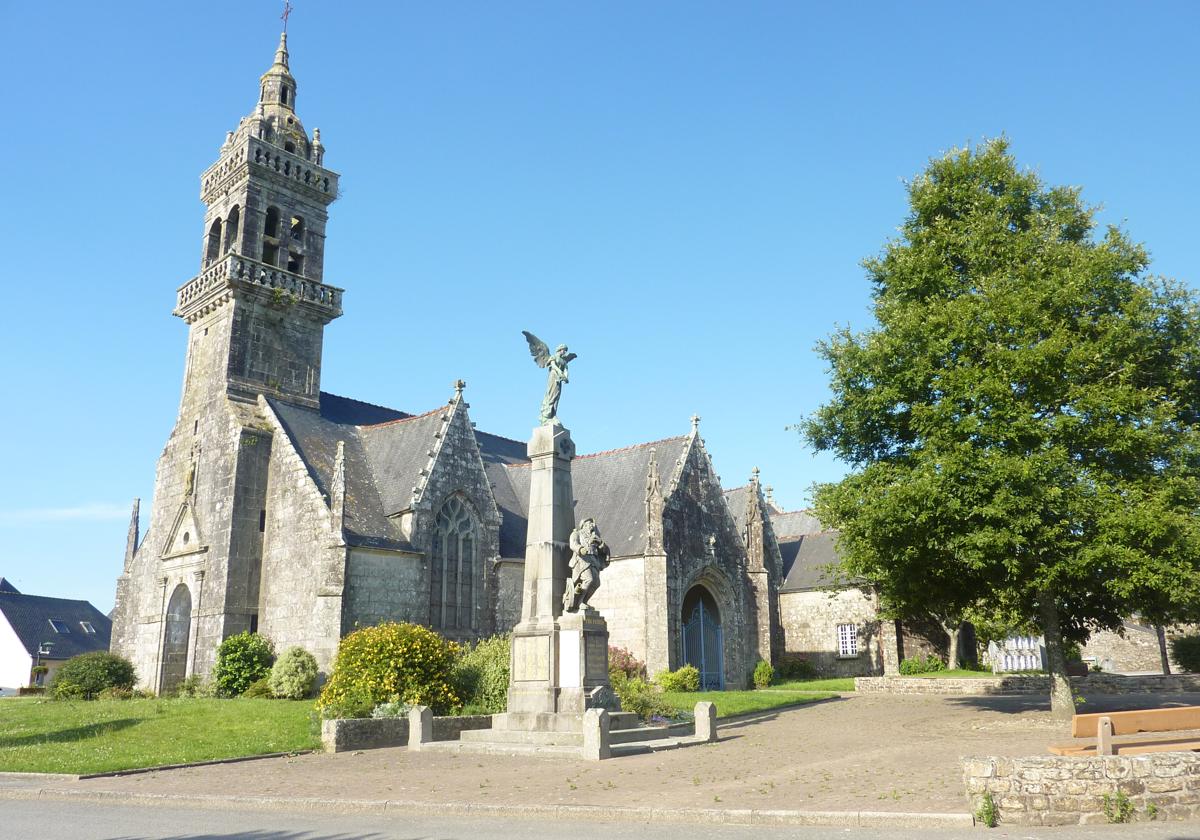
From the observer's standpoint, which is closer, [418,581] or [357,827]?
[357,827]

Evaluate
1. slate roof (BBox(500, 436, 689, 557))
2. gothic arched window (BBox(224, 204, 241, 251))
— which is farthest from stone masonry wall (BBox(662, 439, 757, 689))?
gothic arched window (BBox(224, 204, 241, 251))

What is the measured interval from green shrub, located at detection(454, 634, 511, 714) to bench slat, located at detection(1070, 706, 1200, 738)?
11.7m

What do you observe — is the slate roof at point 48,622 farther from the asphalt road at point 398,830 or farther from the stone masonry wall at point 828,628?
the asphalt road at point 398,830

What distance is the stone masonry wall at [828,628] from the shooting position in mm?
36656

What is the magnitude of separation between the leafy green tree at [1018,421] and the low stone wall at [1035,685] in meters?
8.43

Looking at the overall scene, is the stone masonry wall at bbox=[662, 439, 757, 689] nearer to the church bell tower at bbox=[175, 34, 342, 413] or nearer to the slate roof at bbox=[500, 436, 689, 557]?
the slate roof at bbox=[500, 436, 689, 557]

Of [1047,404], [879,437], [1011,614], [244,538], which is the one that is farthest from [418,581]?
[1047,404]

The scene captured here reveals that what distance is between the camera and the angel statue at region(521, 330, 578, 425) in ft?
59.9

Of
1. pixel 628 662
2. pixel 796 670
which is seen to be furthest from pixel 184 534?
pixel 796 670

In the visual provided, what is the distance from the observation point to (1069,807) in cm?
854

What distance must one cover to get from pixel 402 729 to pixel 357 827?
26.6 feet

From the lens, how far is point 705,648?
1267 inches

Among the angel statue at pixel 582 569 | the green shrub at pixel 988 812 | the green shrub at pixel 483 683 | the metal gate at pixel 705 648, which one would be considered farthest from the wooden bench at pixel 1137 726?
the metal gate at pixel 705 648

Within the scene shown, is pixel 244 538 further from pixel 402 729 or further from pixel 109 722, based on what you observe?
pixel 402 729
